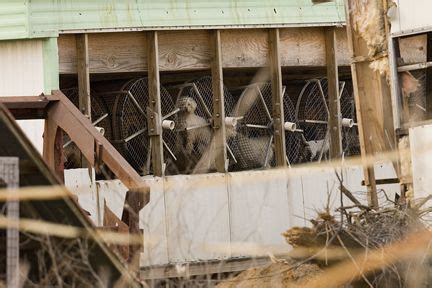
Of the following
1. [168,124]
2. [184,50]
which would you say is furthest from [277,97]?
[168,124]

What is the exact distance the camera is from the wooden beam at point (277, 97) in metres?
17.3

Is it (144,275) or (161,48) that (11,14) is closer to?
(161,48)

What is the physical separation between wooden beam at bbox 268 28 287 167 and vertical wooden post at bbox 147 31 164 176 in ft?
6.22

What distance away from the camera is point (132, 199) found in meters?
9.73

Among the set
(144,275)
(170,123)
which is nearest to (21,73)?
(170,123)

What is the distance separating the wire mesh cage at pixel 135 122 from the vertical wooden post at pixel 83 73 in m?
0.80

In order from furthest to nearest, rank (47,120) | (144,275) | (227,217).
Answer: (227,217)
(144,275)
(47,120)

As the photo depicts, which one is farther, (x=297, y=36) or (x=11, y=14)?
(x=297, y=36)

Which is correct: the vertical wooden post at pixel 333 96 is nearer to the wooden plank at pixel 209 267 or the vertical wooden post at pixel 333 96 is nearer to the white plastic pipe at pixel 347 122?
the white plastic pipe at pixel 347 122

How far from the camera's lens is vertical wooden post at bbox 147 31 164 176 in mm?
16047

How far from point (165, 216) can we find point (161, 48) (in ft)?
8.42

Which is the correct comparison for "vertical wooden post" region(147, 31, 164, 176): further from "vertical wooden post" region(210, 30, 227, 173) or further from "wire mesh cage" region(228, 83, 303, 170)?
"wire mesh cage" region(228, 83, 303, 170)

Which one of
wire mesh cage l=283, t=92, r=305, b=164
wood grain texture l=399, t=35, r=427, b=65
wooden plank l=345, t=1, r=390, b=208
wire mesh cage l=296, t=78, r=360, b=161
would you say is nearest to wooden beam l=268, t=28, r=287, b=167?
wire mesh cage l=283, t=92, r=305, b=164

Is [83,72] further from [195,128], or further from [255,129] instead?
[255,129]
